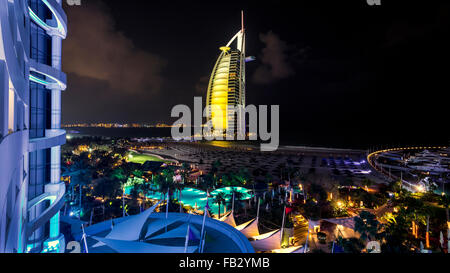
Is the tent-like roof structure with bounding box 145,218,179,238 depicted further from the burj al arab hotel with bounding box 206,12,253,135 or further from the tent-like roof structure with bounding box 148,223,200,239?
the burj al arab hotel with bounding box 206,12,253,135

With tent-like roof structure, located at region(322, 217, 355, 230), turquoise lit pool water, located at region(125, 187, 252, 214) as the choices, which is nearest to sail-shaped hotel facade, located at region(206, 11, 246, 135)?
turquoise lit pool water, located at region(125, 187, 252, 214)

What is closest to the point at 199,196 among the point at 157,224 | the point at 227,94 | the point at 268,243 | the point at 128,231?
the point at 268,243

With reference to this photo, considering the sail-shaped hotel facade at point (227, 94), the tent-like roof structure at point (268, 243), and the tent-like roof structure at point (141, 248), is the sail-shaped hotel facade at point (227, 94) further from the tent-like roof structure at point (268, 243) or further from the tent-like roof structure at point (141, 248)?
the tent-like roof structure at point (141, 248)

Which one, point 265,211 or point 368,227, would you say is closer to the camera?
point 368,227

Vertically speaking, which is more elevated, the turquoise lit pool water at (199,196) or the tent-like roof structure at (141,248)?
the tent-like roof structure at (141,248)

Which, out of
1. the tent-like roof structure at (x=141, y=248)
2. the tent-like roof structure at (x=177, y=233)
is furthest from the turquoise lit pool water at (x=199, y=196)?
the tent-like roof structure at (x=141, y=248)

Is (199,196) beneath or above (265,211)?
beneath

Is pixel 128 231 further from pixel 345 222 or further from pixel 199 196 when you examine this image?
pixel 199 196
